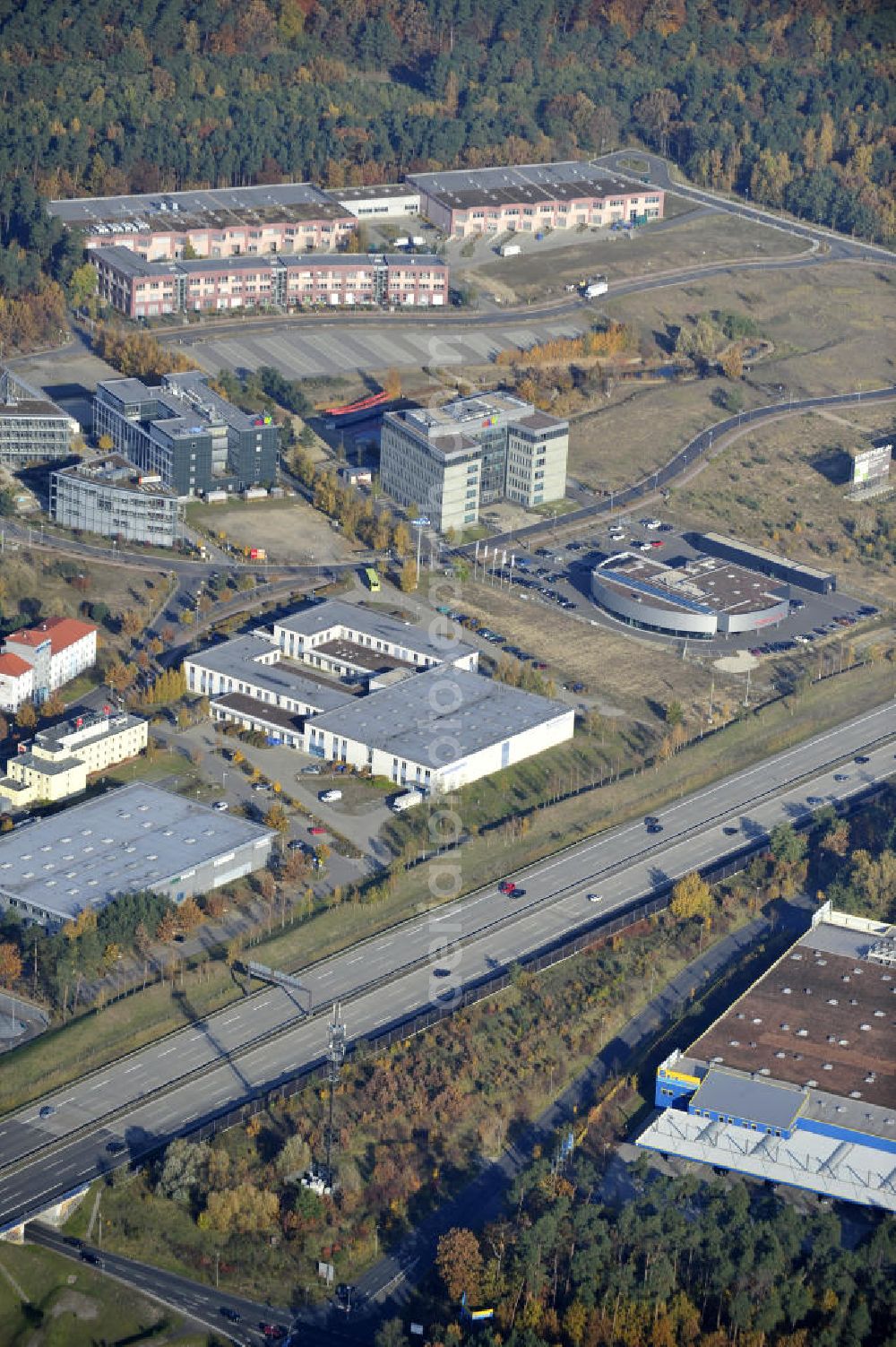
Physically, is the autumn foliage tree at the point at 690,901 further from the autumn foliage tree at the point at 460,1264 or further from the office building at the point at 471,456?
the office building at the point at 471,456

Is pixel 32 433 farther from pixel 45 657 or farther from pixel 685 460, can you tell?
pixel 685 460

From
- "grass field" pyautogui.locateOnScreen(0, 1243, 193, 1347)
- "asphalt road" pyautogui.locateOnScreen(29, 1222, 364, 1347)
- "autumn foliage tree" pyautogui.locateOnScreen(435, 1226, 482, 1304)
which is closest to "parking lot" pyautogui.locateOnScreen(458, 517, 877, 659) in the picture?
"autumn foliage tree" pyautogui.locateOnScreen(435, 1226, 482, 1304)

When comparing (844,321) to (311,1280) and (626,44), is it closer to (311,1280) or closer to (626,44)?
(626,44)

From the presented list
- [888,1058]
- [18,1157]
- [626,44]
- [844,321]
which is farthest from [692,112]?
[18,1157]

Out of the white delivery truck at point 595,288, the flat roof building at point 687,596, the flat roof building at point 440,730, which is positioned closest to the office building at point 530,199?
the white delivery truck at point 595,288

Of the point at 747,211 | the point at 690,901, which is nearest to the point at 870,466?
the point at 747,211

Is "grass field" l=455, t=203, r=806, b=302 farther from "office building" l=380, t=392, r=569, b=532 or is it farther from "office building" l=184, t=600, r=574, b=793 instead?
"office building" l=184, t=600, r=574, b=793
